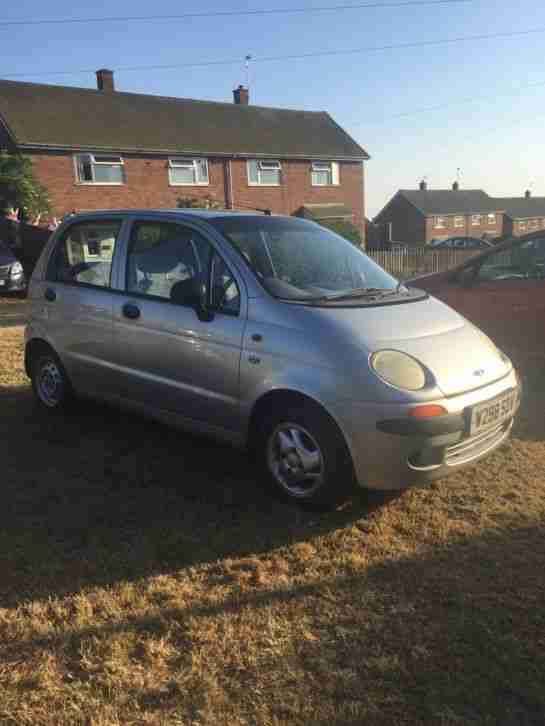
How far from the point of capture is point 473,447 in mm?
3605

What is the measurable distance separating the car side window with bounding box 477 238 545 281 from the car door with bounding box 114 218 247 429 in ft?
13.1

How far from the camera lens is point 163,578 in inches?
121

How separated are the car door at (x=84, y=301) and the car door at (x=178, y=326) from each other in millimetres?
185

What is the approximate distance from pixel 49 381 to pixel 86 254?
4.04ft

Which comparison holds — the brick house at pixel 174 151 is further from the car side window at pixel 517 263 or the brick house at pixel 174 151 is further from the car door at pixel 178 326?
the car door at pixel 178 326

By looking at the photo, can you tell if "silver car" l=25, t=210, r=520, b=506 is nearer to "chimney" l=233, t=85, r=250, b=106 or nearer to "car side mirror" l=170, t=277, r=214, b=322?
"car side mirror" l=170, t=277, r=214, b=322

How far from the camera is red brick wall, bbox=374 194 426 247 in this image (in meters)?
56.8

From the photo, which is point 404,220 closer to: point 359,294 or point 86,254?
point 86,254

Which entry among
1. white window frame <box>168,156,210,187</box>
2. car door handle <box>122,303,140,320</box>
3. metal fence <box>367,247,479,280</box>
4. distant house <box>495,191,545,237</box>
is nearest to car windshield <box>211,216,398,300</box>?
car door handle <box>122,303,140,320</box>

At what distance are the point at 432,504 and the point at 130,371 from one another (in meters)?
2.31

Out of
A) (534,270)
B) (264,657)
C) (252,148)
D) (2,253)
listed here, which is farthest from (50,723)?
(252,148)

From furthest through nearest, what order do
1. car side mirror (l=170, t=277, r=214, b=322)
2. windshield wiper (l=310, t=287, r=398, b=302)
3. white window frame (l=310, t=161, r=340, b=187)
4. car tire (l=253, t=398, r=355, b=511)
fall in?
white window frame (l=310, t=161, r=340, b=187), car side mirror (l=170, t=277, r=214, b=322), windshield wiper (l=310, t=287, r=398, b=302), car tire (l=253, t=398, r=355, b=511)

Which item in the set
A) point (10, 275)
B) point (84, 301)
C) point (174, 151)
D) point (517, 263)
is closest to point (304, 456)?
point (84, 301)

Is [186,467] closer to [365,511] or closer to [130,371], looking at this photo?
[130,371]
